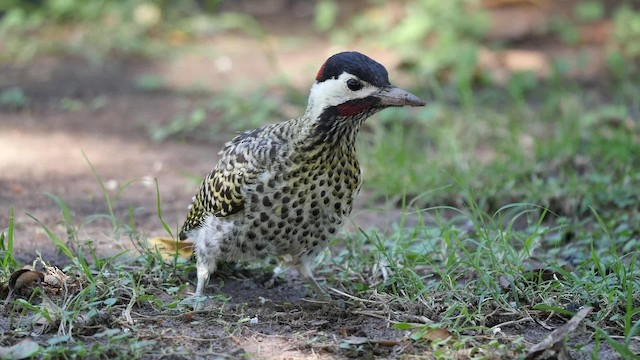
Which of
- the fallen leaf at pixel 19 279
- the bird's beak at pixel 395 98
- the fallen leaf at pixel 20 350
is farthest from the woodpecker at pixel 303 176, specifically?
the fallen leaf at pixel 20 350

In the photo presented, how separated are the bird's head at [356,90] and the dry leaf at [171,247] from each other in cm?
107

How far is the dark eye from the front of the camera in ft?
12.5

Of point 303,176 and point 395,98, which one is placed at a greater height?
point 395,98

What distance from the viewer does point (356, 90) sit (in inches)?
150

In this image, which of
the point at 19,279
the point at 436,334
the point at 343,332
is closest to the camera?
the point at 436,334

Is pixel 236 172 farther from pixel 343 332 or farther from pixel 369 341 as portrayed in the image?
pixel 369 341

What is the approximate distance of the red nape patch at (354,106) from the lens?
3.82 metres

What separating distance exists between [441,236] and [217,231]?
1101 mm

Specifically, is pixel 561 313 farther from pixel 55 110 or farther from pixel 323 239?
pixel 55 110

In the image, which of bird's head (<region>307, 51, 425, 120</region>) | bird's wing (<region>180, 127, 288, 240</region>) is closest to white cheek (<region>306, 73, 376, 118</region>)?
bird's head (<region>307, 51, 425, 120</region>)

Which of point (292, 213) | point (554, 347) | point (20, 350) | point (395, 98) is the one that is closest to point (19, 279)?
point (20, 350)

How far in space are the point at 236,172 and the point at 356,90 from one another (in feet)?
2.18

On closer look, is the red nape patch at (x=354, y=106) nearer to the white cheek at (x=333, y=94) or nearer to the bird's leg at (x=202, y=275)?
the white cheek at (x=333, y=94)

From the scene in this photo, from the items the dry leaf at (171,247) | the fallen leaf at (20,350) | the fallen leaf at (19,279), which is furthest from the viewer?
the dry leaf at (171,247)
